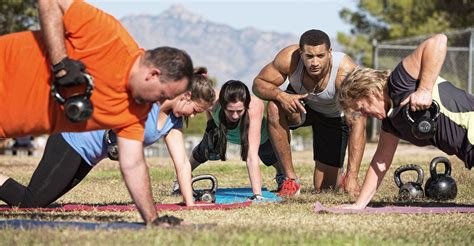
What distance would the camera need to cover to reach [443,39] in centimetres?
693

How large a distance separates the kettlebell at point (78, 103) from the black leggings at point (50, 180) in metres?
2.55

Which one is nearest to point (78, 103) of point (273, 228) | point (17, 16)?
point (273, 228)

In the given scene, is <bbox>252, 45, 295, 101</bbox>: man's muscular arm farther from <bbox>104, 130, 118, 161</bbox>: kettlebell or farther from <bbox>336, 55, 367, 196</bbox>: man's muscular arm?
<bbox>104, 130, 118, 161</bbox>: kettlebell

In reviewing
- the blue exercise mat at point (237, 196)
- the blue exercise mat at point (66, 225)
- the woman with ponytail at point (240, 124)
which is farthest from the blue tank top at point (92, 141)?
the blue exercise mat at point (66, 225)

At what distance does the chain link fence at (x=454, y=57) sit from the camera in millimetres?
23094

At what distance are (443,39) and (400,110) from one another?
0.61m

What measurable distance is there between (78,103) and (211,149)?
477 centimetres

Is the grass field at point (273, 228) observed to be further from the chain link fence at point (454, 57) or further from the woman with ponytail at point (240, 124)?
the chain link fence at point (454, 57)

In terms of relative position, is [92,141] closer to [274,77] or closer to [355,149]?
[274,77]

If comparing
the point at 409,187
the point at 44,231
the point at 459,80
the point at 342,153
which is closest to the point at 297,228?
the point at 44,231

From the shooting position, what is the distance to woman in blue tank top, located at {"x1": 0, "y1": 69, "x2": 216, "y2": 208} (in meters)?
8.28

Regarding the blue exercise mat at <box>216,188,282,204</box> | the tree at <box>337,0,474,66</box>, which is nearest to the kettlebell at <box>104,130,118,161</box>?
the blue exercise mat at <box>216,188,282,204</box>

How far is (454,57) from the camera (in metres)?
24.3

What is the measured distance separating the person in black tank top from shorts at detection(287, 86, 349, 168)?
141 inches
